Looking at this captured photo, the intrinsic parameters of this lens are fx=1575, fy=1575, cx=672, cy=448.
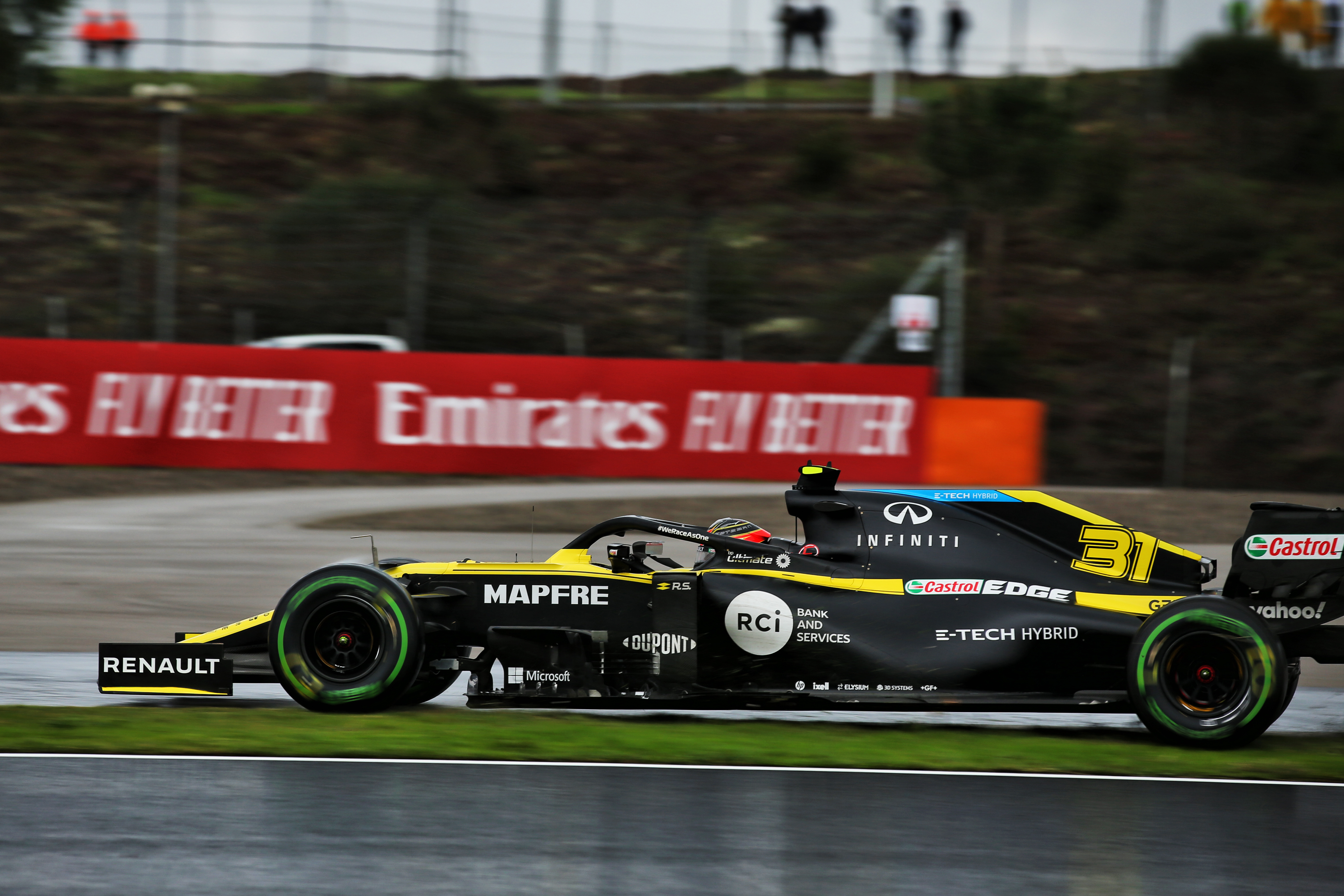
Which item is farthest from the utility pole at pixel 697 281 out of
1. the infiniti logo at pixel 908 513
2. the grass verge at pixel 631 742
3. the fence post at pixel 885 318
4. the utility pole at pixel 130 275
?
the grass verge at pixel 631 742

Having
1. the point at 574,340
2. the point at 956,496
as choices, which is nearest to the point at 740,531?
the point at 956,496

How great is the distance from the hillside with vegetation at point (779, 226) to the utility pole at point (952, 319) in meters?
0.79

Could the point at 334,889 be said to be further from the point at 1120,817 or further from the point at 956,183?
the point at 956,183

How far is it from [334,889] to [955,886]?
6.42 feet

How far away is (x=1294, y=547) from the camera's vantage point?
7520mm

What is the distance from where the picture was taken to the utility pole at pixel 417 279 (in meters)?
21.7

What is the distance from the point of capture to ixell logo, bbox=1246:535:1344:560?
745 cm

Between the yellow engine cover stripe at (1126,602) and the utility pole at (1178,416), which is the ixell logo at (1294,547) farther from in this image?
the utility pole at (1178,416)

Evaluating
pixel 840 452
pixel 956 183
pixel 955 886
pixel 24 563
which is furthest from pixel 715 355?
pixel 955 886

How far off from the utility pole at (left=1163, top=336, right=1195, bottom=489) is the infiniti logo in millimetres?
14829

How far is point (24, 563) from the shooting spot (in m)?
13.3

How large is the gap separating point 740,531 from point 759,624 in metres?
0.66

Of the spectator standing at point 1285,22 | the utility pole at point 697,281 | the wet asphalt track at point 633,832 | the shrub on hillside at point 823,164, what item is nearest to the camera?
the wet asphalt track at point 633,832

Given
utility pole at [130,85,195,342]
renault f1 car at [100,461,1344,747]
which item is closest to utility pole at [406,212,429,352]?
utility pole at [130,85,195,342]
